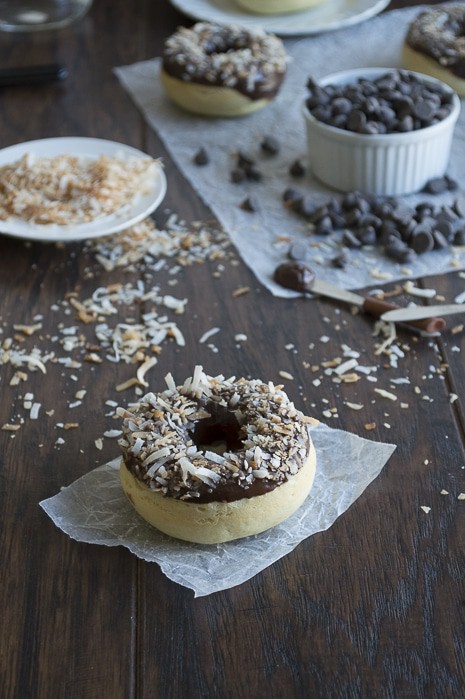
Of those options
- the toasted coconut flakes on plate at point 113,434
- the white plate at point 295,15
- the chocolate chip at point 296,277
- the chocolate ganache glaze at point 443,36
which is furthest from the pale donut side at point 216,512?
the white plate at point 295,15

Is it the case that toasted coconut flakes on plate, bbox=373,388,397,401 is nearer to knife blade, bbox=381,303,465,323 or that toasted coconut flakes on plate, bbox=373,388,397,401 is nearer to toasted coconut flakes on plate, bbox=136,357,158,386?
knife blade, bbox=381,303,465,323

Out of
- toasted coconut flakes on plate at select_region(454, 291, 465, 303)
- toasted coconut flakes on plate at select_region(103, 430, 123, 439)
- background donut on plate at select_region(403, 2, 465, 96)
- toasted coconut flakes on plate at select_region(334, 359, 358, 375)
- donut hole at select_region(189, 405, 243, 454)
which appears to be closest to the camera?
donut hole at select_region(189, 405, 243, 454)

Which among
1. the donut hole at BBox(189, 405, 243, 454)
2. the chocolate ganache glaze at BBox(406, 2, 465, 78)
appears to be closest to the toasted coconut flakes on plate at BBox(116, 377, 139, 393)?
the donut hole at BBox(189, 405, 243, 454)

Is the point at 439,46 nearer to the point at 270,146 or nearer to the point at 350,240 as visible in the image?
the point at 270,146

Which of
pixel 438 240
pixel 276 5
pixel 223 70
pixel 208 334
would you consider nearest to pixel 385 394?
pixel 208 334

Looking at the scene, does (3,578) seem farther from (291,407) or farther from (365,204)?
(365,204)

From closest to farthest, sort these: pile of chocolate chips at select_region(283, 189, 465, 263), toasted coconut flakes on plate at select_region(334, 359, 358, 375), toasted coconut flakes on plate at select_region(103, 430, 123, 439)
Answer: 1. toasted coconut flakes on plate at select_region(103, 430, 123, 439)
2. toasted coconut flakes on plate at select_region(334, 359, 358, 375)
3. pile of chocolate chips at select_region(283, 189, 465, 263)

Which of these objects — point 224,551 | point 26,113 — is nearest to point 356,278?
point 224,551
